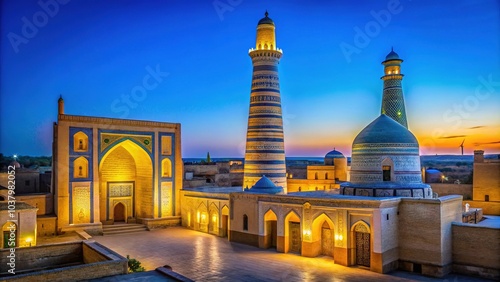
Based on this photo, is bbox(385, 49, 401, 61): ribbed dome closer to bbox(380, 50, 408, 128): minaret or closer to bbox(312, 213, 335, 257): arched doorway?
bbox(380, 50, 408, 128): minaret

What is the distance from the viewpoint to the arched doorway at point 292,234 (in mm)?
14405

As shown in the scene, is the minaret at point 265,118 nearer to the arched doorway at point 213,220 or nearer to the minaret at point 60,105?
the arched doorway at point 213,220

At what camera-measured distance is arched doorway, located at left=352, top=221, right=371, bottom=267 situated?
12.6m

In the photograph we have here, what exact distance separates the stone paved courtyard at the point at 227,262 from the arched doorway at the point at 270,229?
62 centimetres

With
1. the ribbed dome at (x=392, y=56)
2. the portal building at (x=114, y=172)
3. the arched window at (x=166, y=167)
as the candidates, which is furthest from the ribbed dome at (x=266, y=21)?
the arched window at (x=166, y=167)

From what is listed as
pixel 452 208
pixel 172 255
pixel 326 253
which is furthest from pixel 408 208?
pixel 172 255

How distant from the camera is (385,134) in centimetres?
1455

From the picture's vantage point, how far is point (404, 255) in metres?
12.6

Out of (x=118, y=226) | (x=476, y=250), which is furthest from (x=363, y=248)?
(x=118, y=226)

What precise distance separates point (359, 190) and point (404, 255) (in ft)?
8.74

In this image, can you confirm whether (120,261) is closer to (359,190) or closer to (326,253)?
(326,253)

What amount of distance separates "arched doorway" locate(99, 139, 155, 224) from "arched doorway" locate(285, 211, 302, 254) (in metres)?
7.80

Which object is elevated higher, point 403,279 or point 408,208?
point 408,208

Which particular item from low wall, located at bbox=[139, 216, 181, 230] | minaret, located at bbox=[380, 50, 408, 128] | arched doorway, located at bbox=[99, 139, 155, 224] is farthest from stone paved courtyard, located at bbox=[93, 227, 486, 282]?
minaret, located at bbox=[380, 50, 408, 128]
